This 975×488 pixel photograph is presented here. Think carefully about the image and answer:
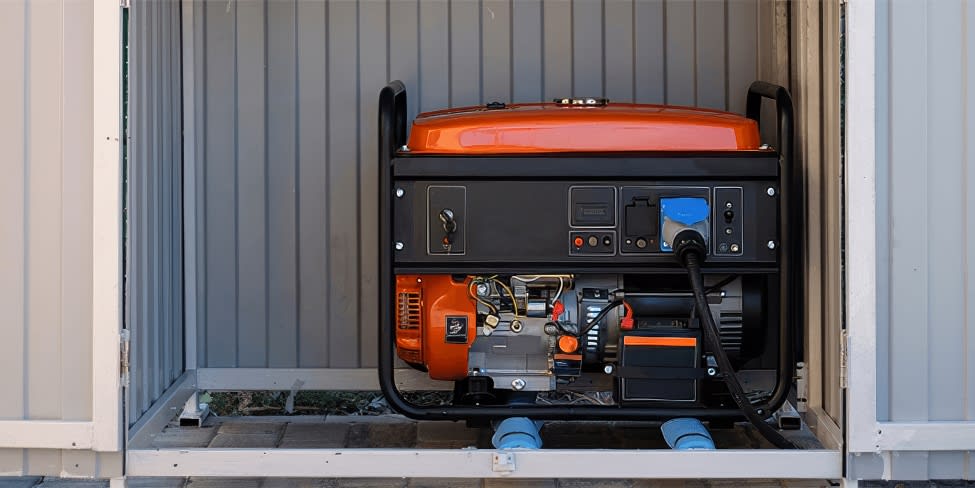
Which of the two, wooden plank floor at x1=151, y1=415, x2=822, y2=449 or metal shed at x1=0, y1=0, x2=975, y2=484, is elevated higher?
metal shed at x1=0, y1=0, x2=975, y2=484

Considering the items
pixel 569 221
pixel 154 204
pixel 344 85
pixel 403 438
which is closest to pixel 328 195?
pixel 344 85

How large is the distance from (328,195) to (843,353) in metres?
1.82

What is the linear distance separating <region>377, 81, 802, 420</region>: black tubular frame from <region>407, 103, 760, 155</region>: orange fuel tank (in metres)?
0.11

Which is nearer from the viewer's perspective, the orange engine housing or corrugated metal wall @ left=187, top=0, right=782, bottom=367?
the orange engine housing

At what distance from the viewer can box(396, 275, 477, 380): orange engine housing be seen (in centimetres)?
306

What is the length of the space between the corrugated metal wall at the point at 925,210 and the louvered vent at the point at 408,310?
1295 millimetres

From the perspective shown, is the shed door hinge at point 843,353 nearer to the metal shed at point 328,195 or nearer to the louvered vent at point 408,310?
Answer: the metal shed at point 328,195

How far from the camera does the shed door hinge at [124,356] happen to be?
9.27ft

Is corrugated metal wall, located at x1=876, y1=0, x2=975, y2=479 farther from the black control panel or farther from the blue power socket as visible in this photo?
the blue power socket

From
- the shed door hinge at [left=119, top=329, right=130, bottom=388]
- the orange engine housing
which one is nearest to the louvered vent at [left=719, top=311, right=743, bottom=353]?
the orange engine housing

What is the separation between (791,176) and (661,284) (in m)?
0.48

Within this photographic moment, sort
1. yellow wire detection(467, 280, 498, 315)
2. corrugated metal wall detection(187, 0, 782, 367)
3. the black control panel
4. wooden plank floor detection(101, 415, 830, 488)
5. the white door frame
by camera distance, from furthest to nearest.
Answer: corrugated metal wall detection(187, 0, 782, 367) → wooden plank floor detection(101, 415, 830, 488) → yellow wire detection(467, 280, 498, 315) → the black control panel → the white door frame

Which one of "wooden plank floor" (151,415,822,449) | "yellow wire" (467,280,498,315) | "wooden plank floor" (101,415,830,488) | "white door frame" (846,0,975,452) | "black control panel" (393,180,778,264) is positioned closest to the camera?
"white door frame" (846,0,975,452)

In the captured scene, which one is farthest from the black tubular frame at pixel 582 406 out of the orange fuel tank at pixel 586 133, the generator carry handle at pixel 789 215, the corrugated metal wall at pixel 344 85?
the corrugated metal wall at pixel 344 85
